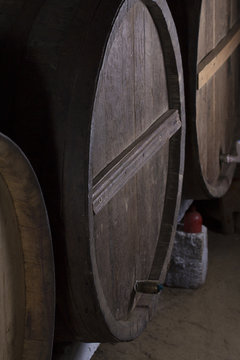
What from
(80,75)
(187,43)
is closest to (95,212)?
(80,75)

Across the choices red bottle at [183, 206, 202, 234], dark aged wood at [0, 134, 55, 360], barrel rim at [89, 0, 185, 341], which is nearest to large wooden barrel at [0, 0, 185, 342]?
barrel rim at [89, 0, 185, 341]

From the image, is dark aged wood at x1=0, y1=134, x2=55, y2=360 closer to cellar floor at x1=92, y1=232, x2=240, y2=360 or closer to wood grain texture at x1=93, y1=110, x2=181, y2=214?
wood grain texture at x1=93, y1=110, x2=181, y2=214

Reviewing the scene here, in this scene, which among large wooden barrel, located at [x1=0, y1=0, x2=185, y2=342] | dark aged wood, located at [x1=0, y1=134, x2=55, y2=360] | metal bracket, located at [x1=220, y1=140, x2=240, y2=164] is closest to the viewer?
dark aged wood, located at [x1=0, y1=134, x2=55, y2=360]

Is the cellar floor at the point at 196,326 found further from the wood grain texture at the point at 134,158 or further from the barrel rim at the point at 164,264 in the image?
the wood grain texture at the point at 134,158

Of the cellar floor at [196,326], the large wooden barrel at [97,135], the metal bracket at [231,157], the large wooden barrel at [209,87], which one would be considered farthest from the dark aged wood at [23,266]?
the metal bracket at [231,157]

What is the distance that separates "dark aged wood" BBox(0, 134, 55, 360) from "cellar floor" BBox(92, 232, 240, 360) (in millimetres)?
1551

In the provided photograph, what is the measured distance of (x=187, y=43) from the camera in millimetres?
2428

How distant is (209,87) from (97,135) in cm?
141

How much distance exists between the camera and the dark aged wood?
4.01ft

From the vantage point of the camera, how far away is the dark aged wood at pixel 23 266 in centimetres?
122

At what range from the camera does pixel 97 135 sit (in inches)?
62.2

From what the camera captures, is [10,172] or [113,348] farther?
[113,348]

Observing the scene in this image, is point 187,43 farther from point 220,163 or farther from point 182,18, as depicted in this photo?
point 220,163

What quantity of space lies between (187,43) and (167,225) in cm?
67
